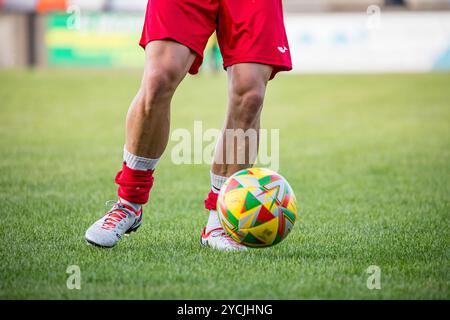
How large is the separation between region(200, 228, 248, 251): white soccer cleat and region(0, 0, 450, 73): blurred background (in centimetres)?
2002

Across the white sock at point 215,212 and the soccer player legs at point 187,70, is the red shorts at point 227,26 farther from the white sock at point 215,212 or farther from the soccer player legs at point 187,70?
the white sock at point 215,212

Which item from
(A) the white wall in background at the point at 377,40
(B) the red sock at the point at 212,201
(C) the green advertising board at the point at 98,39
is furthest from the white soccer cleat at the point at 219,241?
(C) the green advertising board at the point at 98,39

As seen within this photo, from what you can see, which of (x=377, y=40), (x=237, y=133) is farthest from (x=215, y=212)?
(x=377, y=40)

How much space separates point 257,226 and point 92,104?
1160cm

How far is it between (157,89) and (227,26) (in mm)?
487

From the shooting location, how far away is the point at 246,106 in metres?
3.80

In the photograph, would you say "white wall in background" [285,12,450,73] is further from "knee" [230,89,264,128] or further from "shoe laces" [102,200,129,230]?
"shoe laces" [102,200,129,230]

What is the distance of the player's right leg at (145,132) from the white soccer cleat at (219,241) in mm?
366

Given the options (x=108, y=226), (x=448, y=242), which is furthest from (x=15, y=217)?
(x=448, y=242)

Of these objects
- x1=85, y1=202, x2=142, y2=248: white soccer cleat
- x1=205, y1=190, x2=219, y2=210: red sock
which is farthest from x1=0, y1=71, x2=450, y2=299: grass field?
x1=205, y1=190, x2=219, y2=210: red sock

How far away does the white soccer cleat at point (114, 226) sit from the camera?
12.4 feet

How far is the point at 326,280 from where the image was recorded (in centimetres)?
322

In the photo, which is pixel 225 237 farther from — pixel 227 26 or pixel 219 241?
pixel 227 26
